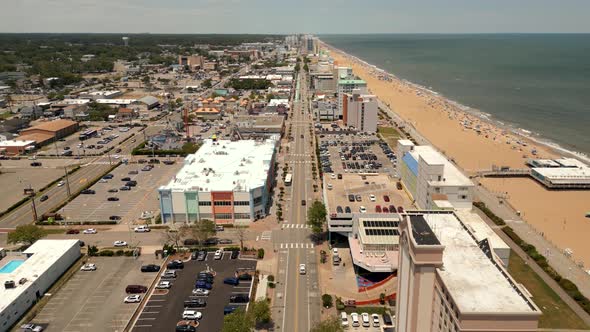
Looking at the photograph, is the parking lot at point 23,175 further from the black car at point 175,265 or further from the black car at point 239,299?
the black car at point 239,299

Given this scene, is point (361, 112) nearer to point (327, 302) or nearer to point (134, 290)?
point (327, 302)

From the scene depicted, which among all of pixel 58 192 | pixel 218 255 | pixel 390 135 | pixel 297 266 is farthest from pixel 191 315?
pixel 390 135

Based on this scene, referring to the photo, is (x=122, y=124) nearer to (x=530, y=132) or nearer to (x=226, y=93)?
(x=226, y=93)

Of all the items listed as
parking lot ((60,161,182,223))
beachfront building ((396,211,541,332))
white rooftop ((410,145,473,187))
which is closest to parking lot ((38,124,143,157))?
parking lot ((60,161,182,223))

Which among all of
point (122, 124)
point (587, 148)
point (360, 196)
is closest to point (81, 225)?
point (360, 196)

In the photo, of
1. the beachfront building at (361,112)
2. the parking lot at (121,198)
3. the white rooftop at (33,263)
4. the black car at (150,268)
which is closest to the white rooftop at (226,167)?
the parking lot at (121,198)

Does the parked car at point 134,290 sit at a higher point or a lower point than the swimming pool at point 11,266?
lower
